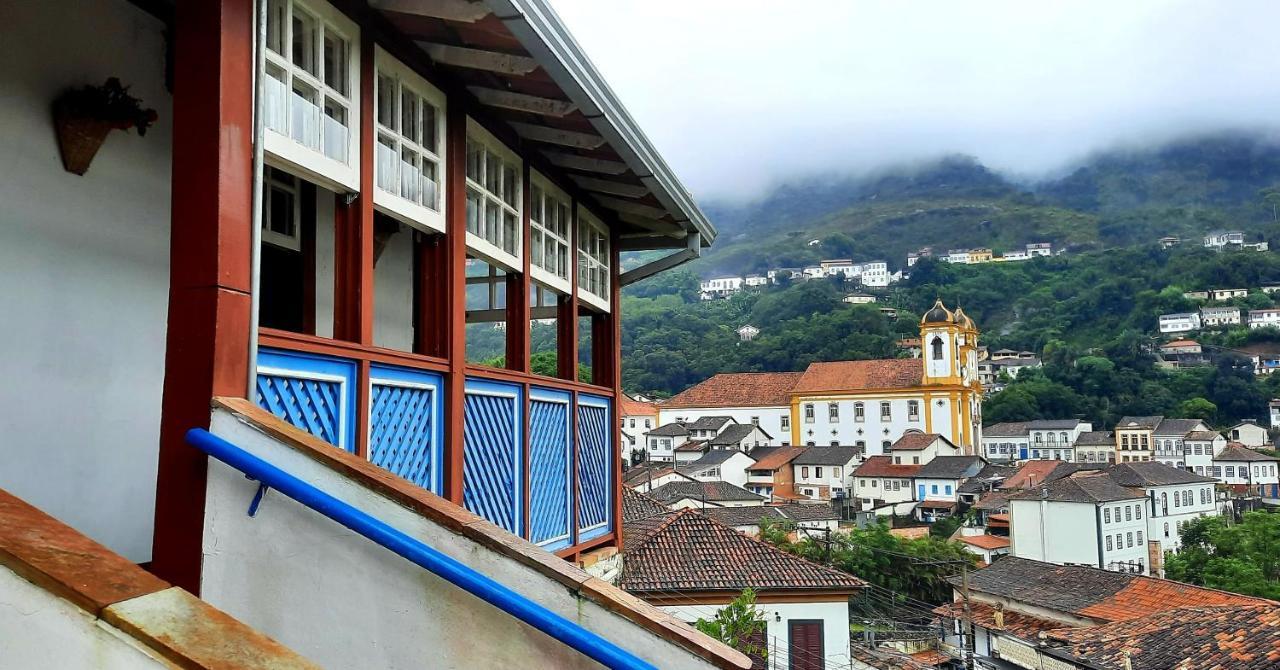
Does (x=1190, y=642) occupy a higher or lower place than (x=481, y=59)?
lower

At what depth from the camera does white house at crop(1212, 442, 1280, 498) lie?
218 ft

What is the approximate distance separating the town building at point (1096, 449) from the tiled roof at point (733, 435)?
2813 centimetres

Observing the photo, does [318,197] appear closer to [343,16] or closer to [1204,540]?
[343,16]

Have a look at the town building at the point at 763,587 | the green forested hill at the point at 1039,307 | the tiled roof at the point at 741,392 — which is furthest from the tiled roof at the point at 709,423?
the town building at the point at 763,587

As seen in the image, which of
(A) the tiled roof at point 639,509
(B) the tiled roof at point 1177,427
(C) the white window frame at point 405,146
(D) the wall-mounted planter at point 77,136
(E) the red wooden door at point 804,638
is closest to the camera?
Result: (D) the wall-mounted planter at point 77,136

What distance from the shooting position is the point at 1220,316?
379 feet

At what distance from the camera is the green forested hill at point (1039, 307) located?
8919 centimetres

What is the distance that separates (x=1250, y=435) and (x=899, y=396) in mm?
36171

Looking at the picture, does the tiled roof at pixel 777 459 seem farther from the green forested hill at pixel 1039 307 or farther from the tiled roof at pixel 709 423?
the green forested hill at pixel 1039 307

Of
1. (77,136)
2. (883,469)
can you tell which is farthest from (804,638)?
(883,469)

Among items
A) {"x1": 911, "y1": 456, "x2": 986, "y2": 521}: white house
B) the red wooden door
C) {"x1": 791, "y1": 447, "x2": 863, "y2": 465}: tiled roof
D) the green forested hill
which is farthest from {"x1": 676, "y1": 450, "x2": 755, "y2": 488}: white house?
the red wooden door

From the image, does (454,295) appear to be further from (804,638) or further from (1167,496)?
(1167,496)

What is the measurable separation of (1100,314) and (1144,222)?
62633 mm

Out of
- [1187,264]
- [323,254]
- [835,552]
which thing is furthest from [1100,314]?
[323,254]
